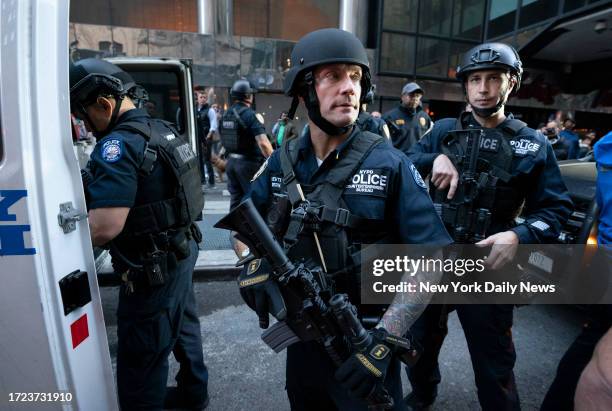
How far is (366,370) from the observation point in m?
1.12

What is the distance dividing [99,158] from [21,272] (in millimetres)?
663

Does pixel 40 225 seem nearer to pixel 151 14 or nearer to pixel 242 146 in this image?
pixel 242 146

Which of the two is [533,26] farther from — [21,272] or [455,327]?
[21,272]

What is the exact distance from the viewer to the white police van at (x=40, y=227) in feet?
Answer: 3.48

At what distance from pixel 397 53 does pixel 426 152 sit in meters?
13.0

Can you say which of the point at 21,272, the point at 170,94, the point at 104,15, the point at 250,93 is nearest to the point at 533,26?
the point at 250,93

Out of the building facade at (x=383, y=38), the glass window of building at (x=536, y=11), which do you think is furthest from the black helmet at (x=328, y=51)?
the glass window of building at (x=536, y=11)

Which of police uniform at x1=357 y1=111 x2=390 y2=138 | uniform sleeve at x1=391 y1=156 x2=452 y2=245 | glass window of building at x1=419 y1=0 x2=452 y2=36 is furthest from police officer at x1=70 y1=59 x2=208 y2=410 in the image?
glass window of building at x1=419 y1=0 x2=452 y2=36

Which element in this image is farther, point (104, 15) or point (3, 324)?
point (104, 15)

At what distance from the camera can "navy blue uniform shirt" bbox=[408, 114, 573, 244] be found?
1.89 meters

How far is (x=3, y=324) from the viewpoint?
114 cm

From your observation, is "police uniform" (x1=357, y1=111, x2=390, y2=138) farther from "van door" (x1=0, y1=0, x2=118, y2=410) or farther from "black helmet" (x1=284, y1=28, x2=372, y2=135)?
"van door" (x1=0, y1=0, x2=118, y2=410)

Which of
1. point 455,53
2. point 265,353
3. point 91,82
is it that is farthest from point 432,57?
point 91,82

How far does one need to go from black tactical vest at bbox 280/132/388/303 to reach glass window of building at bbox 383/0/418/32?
14070 millimetres
